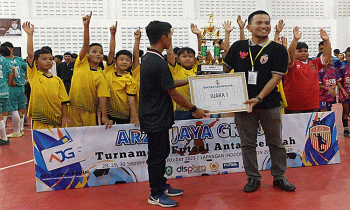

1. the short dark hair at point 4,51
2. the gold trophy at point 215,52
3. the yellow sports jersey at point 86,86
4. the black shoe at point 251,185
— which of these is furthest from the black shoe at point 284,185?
the short dark hair at point 4,51

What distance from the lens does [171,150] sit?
344 centimetres

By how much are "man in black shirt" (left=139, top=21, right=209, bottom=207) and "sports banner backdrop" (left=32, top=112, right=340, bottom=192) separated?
706 mm

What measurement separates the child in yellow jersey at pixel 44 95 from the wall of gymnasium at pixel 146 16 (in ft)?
20.9

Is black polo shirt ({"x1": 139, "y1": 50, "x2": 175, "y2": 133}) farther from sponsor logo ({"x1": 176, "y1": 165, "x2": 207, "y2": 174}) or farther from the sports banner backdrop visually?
sponsor logo ({"x1": 176, "y1": 165, "x2": 207, "y2": 174})

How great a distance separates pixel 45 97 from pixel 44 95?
23mm

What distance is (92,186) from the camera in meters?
3.25

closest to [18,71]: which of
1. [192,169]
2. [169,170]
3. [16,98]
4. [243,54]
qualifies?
[16,98]

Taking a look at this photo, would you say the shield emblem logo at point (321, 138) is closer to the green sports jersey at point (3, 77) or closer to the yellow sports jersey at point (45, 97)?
the yellow sports jersey at point (45, 97)

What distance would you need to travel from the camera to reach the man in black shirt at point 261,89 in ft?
9.19

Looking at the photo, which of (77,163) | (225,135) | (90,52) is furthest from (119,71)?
(225,135)

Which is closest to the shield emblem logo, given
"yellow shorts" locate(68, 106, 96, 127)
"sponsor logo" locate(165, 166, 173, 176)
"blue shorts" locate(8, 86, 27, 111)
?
"sponsor logo" locate(165, 166, 173, 176)

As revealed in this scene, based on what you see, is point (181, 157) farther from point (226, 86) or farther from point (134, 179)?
point (226, 86)

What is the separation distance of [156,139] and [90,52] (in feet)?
4.60

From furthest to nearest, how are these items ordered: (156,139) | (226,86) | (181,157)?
(181,157)
(226,86)
(156,139)
